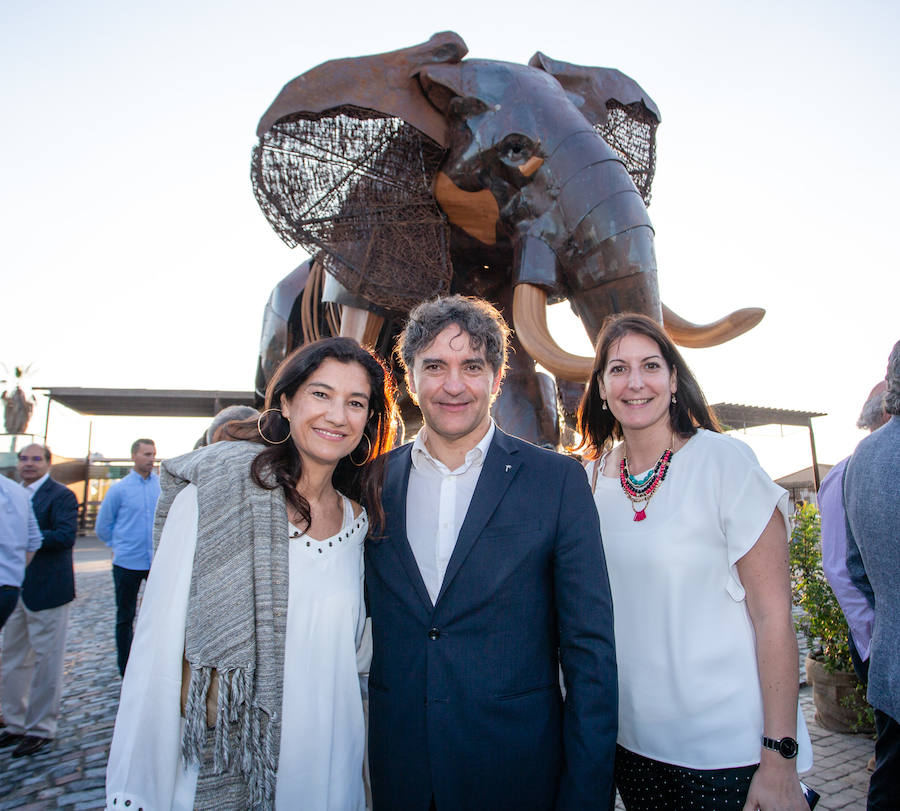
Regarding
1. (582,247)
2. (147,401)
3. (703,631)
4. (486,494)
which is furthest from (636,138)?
(147,401)

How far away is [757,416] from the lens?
23.0 metres

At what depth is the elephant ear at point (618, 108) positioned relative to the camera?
442cm

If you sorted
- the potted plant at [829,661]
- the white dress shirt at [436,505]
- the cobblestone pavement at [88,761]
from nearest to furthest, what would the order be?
the white dress shirt at [436,505], the cobblestone pavement at [88,761], the potted plant at [829,661]

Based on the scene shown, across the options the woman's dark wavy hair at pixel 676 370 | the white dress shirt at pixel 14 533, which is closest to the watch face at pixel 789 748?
the woman's dark wavy hair at pixel 676 370

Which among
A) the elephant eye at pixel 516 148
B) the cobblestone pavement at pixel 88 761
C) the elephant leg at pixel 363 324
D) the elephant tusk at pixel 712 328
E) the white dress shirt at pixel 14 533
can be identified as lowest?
the cobblestone pavement at pixel 88 761

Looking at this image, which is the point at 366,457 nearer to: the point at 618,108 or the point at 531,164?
the point at 531,164

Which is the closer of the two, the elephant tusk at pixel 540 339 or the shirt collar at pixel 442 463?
the shirt collar at pixel 442 463

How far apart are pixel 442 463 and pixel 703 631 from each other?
823 millimetres

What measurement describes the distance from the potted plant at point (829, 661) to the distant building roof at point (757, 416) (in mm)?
17015

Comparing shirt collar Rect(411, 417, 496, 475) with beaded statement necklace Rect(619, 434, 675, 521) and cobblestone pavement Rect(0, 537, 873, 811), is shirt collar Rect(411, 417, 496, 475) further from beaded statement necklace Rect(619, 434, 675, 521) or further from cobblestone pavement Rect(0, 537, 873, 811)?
cobblestone pavement Rect(0, 537, 873, 811)

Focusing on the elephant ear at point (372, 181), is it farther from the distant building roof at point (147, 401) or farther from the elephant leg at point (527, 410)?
the distant building roof at point (147, 401)

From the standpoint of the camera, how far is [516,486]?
177cm

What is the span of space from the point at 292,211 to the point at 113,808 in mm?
3398

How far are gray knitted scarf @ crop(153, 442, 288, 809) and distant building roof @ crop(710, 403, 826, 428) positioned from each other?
2053 cm
